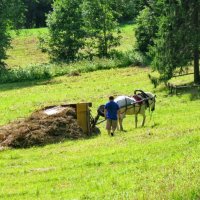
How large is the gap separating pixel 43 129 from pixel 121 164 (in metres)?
8.10

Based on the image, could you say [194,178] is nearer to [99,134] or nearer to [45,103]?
[99,134]

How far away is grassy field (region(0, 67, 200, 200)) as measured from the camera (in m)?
13.6

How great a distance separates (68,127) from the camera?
2630 centimetres

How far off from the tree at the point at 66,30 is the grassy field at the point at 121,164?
37.6m

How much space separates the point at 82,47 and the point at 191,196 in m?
62.3

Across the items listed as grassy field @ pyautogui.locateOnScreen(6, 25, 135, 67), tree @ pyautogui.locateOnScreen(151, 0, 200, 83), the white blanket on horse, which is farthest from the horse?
grassy field @ pyautogui.locateOnScreen(6, 25, 135, 67)

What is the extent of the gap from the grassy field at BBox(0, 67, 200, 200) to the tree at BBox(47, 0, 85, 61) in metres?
37.6

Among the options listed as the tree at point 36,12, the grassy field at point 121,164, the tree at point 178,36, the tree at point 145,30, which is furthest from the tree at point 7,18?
the tree at point 36,12

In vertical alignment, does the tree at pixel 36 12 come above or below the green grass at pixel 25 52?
above

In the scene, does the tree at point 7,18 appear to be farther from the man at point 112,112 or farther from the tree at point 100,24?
the man at point 112,112

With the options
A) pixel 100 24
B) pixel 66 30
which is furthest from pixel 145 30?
pixel 66 30

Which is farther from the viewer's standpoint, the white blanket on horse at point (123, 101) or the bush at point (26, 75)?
the bush at point (26, 75)

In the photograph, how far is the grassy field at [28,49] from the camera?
78.1 m

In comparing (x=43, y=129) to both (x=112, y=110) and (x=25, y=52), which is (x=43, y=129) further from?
(x=25, y=52)
